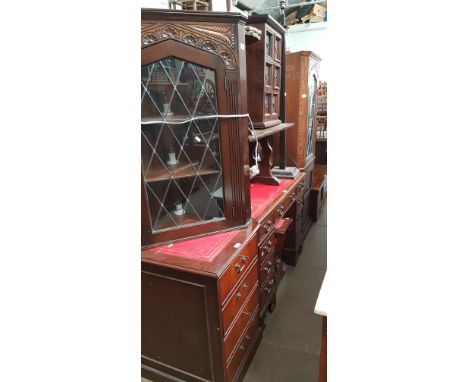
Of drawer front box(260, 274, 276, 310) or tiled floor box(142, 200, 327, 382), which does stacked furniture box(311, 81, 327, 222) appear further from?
drawer front box(260, 274, 276, 310)

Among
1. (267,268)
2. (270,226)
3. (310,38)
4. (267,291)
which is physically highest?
(310,38)

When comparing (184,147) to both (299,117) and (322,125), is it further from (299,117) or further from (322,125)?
(322,125)

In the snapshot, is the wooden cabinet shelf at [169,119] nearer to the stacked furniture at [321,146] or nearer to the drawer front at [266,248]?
the drawer front at [266,248]

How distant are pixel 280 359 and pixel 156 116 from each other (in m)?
1.41

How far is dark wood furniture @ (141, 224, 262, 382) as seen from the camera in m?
1.22

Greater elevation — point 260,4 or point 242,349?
point 260,4

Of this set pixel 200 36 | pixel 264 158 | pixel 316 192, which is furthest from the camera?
pixel 316 192

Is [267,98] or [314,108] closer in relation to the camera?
[267,98]

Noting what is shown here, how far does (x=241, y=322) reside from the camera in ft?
4.78

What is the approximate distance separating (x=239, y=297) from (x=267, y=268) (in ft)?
1.39

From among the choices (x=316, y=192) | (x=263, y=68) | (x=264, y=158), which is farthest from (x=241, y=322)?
(x=316, y=192)
